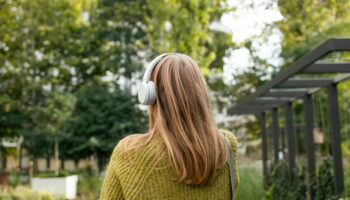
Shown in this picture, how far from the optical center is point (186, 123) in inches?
64.9

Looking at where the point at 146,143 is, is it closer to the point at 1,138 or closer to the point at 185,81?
the point at 185,81

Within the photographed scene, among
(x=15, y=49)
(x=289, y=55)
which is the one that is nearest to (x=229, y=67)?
(x=289, y=55)

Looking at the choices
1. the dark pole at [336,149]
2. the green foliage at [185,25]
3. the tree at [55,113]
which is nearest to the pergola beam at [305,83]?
the dark pole at [336,149]

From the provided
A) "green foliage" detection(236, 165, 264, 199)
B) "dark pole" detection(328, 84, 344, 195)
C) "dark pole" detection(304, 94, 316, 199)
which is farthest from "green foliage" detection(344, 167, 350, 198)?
"green foliage" detection(236, 165, 264, 199)

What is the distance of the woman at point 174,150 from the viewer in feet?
5.27

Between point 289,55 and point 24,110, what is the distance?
29.0 feet

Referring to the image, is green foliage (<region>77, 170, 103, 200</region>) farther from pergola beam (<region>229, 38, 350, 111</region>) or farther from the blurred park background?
pergola beam (<region>229, 38, 350, 111</region>)

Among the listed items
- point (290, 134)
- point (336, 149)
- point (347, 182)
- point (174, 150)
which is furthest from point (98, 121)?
point (174, 150)

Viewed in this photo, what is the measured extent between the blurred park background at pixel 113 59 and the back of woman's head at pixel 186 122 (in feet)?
37.5

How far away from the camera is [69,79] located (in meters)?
19.7

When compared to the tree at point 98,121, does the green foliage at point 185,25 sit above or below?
above

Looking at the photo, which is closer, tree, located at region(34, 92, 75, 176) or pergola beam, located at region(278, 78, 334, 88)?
pergola beam, located at region(278, 78, 334, 88)

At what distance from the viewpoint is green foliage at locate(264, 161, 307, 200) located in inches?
286

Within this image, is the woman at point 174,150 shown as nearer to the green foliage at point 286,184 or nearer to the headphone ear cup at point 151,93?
the headphone ear cup at point 151,93
